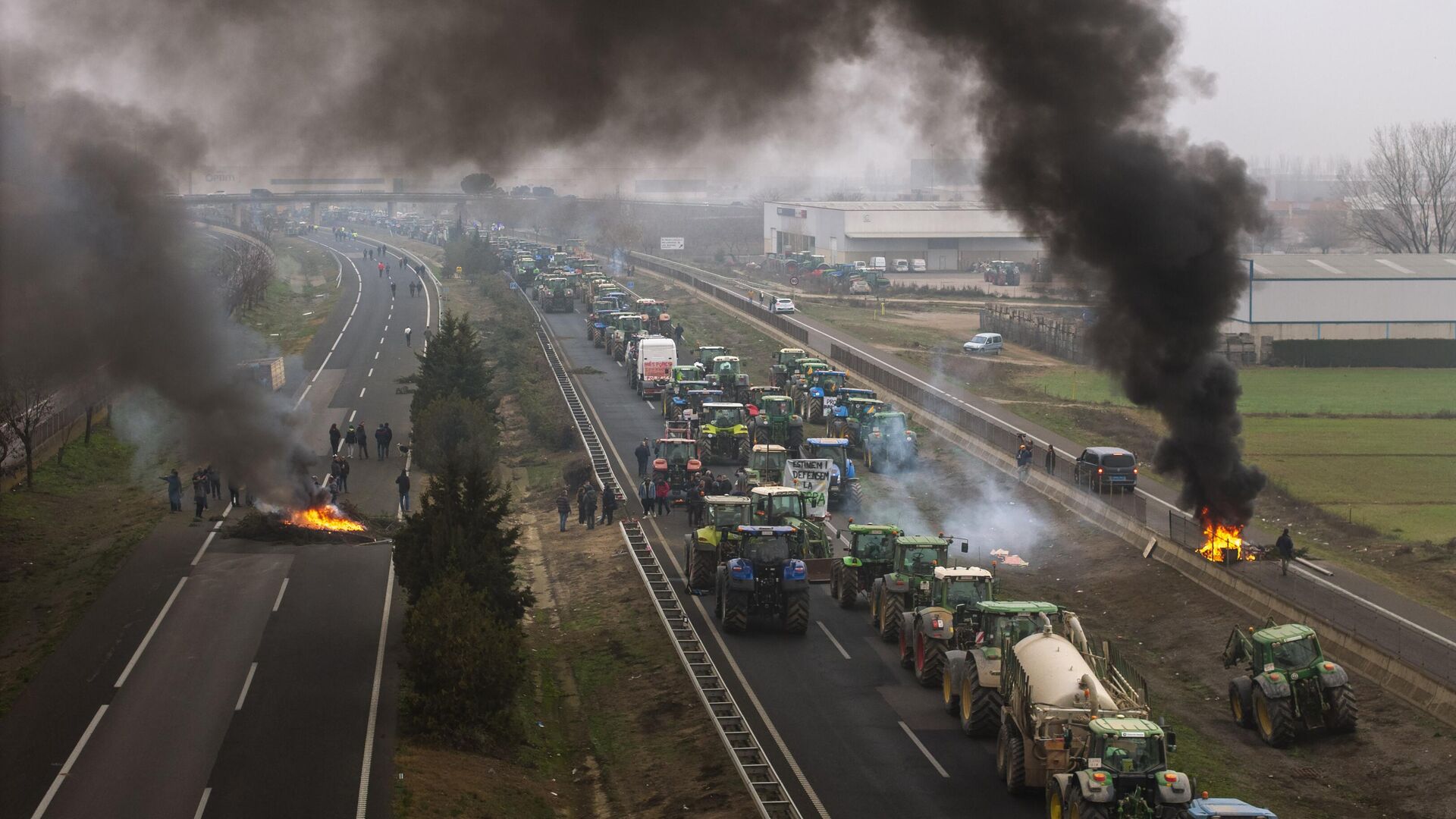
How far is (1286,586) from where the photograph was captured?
3347cm

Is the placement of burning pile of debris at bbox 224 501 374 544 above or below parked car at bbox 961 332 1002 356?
below

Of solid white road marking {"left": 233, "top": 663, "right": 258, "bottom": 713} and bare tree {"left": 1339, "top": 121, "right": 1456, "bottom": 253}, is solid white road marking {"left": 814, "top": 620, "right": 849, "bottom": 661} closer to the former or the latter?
solid white road marking {"left": 233, "top": 663, "right": 258, "bottom": 713}

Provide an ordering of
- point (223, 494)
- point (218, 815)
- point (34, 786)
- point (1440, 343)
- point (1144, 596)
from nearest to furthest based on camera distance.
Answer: point (218, 815), point (34, 786), point (1144, 596), point (223, 494), point (1440, 343)

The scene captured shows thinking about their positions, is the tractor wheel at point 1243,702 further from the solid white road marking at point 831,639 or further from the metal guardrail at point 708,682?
the metal guardrail at point 708,682

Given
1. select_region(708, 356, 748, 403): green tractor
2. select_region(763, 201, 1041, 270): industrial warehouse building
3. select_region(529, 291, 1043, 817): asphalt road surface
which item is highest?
select_region(763, 201, 1041, 270): industrial warehouse building

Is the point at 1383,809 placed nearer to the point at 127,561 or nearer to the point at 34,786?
the point at 34,786

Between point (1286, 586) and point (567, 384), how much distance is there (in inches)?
1754

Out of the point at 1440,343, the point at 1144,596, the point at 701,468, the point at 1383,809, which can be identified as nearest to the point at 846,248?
the point at 1440,343

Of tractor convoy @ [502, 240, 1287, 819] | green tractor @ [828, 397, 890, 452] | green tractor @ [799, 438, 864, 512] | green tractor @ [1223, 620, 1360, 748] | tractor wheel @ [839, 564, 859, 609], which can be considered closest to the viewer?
tractor convoy @ [502, 240, 1287, 819]

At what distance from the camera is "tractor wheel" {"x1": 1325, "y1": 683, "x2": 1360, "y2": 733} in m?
25.6

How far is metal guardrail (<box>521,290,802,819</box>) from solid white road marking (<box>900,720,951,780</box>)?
2861 mm

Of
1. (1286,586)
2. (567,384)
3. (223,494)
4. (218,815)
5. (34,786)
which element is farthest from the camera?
(567,384)

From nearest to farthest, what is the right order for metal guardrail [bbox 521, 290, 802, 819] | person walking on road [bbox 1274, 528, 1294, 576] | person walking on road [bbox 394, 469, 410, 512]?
metal guardrail [bbox 521, 290, 802, 819]
person walking on road [bbox 1274, 528, 1294, 576]
person walking on road [bbox 394, 469, 410, 512]

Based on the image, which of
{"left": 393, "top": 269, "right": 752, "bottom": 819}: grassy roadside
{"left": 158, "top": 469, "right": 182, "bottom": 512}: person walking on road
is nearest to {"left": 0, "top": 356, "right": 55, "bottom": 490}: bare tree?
{"left": 158, "top": 469, "right": 182, "bottom": 512}: person walking on road
